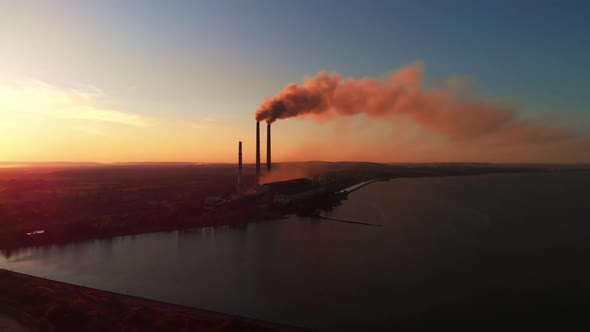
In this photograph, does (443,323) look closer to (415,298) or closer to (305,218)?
(415,298)

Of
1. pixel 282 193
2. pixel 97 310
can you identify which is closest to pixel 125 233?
pixel 97 310

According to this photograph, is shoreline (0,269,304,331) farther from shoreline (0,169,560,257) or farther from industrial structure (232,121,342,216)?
industrial structure (232,121,342,216)

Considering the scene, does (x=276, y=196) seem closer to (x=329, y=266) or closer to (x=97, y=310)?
(x=329, y=266)

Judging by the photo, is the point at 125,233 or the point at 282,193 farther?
the point at 282,193

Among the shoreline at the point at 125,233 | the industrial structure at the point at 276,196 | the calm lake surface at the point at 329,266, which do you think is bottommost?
the calm lake surface at the point at 329,266

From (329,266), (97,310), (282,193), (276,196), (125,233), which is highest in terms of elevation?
(282,193)

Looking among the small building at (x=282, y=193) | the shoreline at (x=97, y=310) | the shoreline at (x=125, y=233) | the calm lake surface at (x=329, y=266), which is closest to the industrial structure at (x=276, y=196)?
the small building at (x=282, y=193)

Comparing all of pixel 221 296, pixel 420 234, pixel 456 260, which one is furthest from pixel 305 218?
pixel 221 296

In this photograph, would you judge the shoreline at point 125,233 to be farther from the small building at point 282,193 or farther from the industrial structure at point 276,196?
the small building at point 282,193
